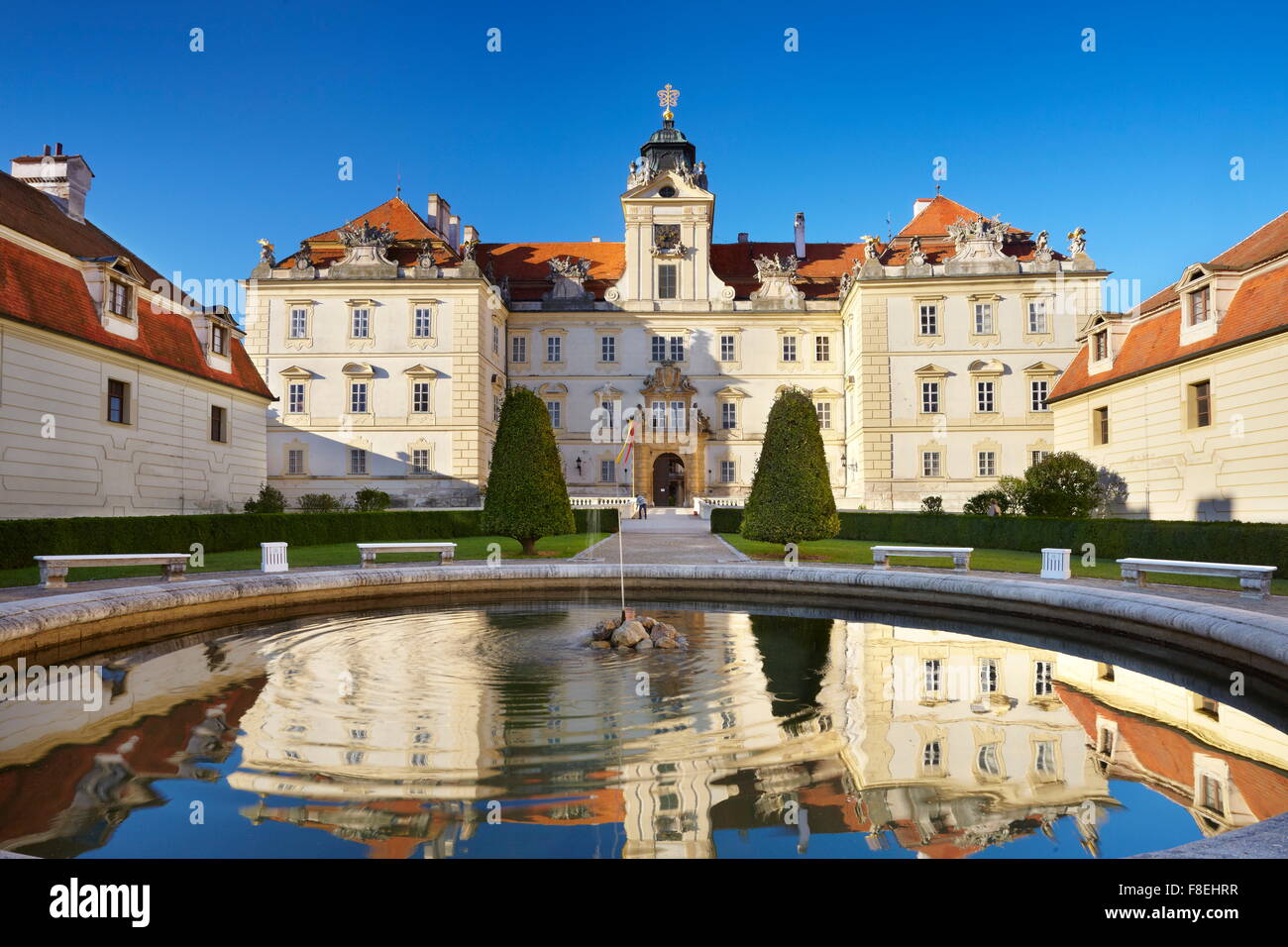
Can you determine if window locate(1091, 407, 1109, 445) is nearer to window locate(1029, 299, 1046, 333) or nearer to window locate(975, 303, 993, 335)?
window locate(975, 303, 993, 335)

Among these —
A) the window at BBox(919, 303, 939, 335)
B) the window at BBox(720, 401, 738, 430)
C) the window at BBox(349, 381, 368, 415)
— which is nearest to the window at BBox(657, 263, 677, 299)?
the window at BBox(720, 401, 738, 430)

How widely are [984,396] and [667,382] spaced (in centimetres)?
1523

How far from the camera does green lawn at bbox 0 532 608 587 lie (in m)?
12.7

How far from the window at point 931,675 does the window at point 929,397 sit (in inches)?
1180

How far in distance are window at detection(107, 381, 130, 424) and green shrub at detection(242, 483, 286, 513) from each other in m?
5.08

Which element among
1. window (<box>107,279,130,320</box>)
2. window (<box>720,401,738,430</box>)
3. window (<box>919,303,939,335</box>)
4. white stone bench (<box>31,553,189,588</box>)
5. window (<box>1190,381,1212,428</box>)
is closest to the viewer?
white stone bench (<box>31,553,189,588</box>)

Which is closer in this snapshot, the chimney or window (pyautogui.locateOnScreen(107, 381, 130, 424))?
window (pyautogui.locateOnScreen(107, 381, 130, 424))

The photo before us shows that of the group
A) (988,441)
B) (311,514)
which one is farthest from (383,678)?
(988,441)

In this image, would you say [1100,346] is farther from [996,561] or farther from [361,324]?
[361,324]

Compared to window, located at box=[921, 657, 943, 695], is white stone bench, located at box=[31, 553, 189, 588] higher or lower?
higher

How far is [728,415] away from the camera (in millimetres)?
40031

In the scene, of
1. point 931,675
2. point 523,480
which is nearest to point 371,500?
point 523,480

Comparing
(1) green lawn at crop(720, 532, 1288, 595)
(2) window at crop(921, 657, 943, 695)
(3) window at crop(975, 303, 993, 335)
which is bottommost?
(2) window at crop(921, 657, 943, 695)

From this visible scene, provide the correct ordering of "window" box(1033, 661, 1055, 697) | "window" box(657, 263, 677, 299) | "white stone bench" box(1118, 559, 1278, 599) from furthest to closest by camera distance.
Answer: "window" box(657, 263, 677, 299) < "white stone bench" box(1118, 559, 1278, 599) < "window" box(1033, 661, 1055, 697)
